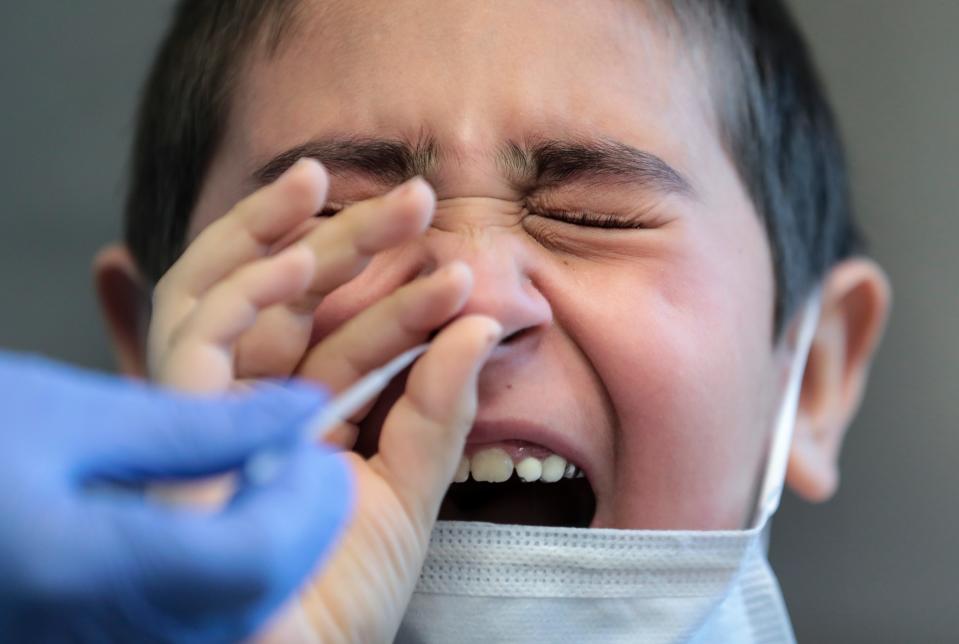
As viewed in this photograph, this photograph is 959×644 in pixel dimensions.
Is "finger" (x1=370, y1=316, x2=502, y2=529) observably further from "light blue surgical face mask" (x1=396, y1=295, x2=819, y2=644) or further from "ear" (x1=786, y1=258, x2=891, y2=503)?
"ear" (x1=786, y1=258, x2=891, y2=503)

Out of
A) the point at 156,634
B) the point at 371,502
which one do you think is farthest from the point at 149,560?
the point at 371,502

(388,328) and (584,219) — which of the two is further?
(584,219)

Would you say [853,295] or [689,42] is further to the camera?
[853,295]

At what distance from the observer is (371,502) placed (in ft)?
2.56

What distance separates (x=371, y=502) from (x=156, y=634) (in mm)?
235

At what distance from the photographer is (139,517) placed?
545mm

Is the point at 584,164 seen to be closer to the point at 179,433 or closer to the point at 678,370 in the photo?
the point at 678,370

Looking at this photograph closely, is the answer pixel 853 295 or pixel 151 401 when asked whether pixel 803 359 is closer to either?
pixel 853 295

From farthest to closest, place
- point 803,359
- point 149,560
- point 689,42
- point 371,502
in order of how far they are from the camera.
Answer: point 803,359
point 689,42
point 371,502
point 149,560

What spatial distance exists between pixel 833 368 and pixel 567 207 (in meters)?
0.53

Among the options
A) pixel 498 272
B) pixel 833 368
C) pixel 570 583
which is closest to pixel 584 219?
pixel 498 272

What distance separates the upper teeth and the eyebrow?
250 mm

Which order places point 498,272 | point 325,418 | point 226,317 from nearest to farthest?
point 325,418 → point 226,317 → point 498,272

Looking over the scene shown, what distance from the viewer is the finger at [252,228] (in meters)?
0.81
